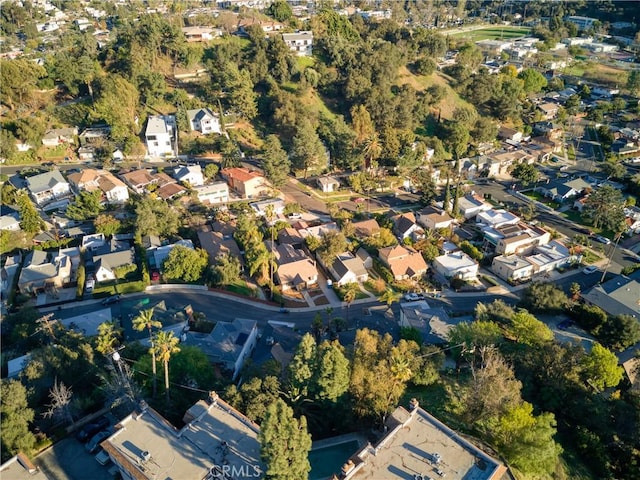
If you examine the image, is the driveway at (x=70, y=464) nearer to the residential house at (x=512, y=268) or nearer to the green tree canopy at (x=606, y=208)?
the residential house at (x=512, y=268)

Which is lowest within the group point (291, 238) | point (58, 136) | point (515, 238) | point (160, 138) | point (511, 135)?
point (515, 238)

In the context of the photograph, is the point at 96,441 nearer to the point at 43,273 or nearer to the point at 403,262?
the point at 43,273

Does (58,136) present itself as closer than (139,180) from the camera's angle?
No

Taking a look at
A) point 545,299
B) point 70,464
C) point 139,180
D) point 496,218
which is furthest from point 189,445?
point 496,218

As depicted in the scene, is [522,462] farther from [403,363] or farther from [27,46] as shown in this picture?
[27,46]

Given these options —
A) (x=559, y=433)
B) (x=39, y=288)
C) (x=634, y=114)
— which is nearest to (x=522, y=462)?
(x=559, y=433)

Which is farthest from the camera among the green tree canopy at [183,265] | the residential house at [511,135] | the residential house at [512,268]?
the residential house at [511,135]

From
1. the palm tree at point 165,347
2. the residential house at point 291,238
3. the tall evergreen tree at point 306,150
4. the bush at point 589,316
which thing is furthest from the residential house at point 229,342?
the tall evergreen tree at point 306,150

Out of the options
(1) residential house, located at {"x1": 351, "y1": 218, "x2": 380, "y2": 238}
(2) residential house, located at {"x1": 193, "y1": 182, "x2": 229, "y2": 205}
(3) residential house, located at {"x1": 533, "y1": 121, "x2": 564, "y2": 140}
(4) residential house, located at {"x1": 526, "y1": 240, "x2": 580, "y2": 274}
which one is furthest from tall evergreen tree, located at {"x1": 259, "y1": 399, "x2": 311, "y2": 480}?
(3) residential house, located at {"x1": 533, "y1": 121, "x2": 564, "y2": 140}
